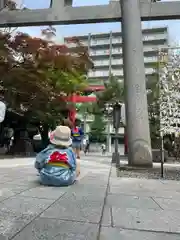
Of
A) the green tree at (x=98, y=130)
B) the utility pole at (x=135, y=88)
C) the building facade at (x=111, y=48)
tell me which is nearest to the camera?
the utility pole at (x=135, y=88)

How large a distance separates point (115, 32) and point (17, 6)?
209 feet

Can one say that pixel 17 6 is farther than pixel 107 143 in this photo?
No

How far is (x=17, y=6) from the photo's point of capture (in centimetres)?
1395

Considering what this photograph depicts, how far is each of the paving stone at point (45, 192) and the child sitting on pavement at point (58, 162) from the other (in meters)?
0.20

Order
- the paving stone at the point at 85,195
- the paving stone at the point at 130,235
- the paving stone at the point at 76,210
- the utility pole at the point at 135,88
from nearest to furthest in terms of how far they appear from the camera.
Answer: the paving stone at the point at 130,235, the paving stone at the point at 76,210, the paving stone at the point at 85,195, the utility pole at the point at 135,88

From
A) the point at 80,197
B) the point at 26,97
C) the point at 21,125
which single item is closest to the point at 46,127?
the point at 21,125

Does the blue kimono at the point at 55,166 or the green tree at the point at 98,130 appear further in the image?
the green tree at the point at 98,130

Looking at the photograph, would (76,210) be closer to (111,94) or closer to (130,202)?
(130,202)

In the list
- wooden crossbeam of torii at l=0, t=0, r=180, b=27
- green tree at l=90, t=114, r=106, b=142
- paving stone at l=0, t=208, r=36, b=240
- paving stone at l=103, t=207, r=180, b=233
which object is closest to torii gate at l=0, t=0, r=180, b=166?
wooden crossbeam of torii at l=0, t=0, r=180, b=27

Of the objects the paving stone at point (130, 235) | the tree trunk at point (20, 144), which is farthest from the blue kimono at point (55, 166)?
the tree trunk at point (20, 144)

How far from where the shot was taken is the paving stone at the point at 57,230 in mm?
2793

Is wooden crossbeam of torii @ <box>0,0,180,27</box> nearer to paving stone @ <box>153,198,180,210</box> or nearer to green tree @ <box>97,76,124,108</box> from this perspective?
paving stone @ <box>153,198,180,210</box>

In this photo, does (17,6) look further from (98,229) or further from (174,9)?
(98,229)

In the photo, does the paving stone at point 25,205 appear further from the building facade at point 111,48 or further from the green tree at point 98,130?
the building facade at point 111,48
